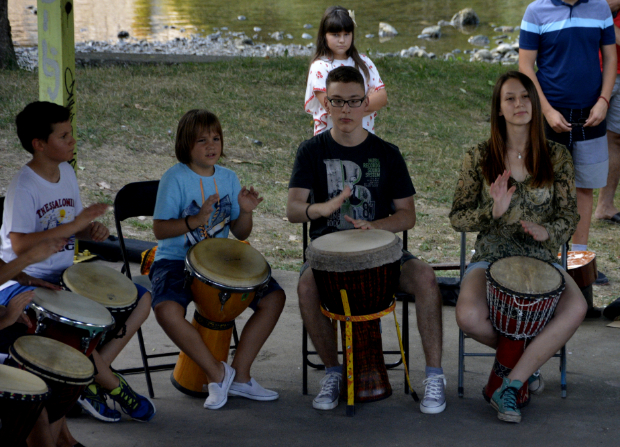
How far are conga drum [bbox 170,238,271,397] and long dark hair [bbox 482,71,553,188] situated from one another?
1.24 m

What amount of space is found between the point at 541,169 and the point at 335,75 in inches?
44.2

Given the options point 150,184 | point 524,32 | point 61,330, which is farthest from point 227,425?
point 524,32

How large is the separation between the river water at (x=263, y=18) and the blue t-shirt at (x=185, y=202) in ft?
42.6

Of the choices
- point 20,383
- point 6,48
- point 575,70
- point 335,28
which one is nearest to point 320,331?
point 20,383

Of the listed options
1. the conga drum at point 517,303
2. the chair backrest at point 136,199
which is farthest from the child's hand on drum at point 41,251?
the conga drum at point 517,303

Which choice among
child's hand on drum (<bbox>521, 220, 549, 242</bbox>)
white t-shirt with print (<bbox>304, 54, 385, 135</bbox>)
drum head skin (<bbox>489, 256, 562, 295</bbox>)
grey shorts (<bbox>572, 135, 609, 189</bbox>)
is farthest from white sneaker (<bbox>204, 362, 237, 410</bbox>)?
grey shorts (<bbox>572, 135, 609, 189</bbox>)

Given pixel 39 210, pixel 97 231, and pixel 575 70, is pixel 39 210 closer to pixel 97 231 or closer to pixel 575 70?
pixel 97 231

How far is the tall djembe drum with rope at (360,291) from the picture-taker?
10.6 feet

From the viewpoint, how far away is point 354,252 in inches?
127

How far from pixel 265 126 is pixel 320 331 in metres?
5.61

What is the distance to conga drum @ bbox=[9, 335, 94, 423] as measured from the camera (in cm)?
236

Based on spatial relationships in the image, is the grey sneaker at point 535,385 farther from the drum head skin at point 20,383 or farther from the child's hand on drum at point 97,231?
the drum head skin at point 20,383

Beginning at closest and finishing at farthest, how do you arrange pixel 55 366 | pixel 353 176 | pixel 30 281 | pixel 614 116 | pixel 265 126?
pixel 55 366
pixel 30 281
pixel 353 176
pixel 614 116
pixel 265 126

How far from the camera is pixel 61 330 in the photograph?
2709 mm
